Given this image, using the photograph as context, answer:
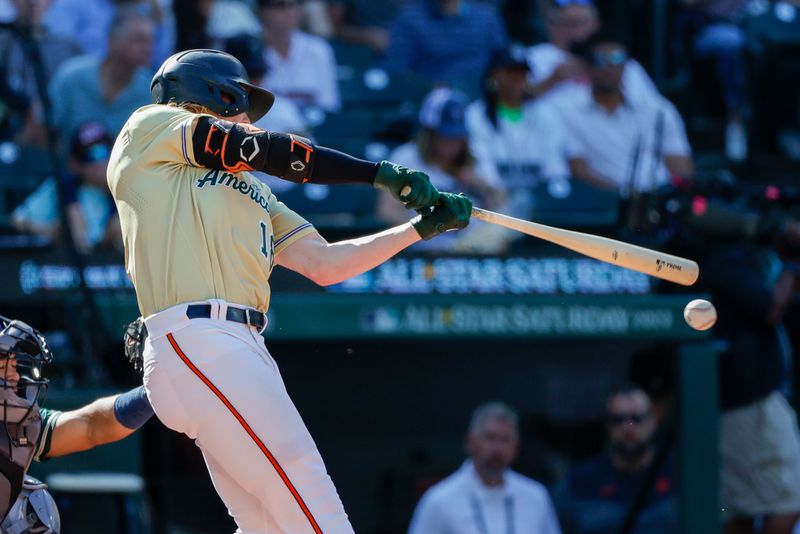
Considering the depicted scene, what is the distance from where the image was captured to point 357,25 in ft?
29.0

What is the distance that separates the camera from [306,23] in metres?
8.66

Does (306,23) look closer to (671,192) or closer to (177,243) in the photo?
(671,192)

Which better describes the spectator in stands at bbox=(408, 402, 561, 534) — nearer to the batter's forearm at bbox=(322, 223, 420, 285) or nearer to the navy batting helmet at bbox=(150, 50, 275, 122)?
the batter's forearm at bbox=(322, 223, 420, 285)

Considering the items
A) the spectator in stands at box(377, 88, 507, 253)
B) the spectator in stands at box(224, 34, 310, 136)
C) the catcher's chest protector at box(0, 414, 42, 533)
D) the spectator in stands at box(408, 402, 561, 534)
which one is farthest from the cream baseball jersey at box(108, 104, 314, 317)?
the spectator in stands at box(224, 34, 310, 136)

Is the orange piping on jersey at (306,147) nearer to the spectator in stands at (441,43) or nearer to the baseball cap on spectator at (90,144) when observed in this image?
the baseball cap on spectator at (90,144)

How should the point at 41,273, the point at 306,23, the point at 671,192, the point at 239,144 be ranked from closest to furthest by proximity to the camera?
the point at 239,144 → the point at 41,273 → the point at 671,192 → the point at 306,23

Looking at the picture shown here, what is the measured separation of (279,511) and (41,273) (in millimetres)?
2840

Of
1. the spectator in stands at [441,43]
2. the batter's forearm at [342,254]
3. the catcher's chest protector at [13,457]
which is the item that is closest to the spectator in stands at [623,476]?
the spectator in stands at [441,43]

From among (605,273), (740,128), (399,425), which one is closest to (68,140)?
(399,425)

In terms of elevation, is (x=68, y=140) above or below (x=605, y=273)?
above

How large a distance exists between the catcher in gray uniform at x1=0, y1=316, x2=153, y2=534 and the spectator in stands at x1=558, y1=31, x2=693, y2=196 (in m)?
3.81

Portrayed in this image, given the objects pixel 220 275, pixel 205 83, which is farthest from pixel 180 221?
pixel 205 83

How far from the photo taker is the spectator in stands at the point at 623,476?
21.2 ft

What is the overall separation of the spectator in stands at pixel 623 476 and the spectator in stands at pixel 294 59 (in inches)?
89.3
